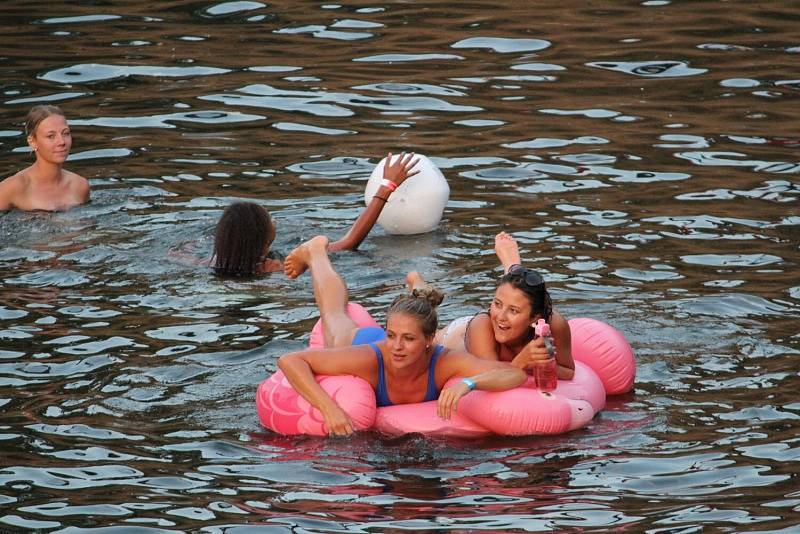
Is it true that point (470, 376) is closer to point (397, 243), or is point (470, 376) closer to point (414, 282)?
point (414, 282)

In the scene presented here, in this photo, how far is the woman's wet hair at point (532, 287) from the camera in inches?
319

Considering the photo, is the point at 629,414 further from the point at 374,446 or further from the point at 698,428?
the point at 374,446

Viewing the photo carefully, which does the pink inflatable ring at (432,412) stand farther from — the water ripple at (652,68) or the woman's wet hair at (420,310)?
the water ripple at (652,68)

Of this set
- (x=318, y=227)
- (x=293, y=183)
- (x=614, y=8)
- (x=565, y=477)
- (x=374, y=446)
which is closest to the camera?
(x=565, y=477)

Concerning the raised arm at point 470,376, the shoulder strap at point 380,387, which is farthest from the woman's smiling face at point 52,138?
the raised arm at point 470,376

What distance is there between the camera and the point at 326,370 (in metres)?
8.03

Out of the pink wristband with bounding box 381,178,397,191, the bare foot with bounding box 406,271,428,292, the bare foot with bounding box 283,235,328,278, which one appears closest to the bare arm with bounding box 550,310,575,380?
the bare foot with bounding box 406,271,428,292

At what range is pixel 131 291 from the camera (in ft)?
34.4

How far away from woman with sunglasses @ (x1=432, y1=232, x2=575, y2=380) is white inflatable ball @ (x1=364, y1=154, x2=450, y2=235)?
3026 mm

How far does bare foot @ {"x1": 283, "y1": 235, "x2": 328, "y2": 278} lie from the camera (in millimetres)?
9531

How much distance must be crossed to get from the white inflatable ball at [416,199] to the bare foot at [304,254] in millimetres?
1886

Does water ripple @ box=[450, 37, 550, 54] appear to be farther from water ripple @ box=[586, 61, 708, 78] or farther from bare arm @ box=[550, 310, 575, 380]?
bare arm @ box=[550, 310, 575, 380]

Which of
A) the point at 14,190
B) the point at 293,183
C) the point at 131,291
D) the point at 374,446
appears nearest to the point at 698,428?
the point at 374,446

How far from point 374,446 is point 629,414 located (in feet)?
5.21
